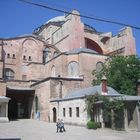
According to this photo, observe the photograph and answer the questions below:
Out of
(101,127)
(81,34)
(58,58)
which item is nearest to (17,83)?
(58,58)

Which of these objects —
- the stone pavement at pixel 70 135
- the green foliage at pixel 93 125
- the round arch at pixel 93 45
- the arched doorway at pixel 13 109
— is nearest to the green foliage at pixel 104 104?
the green foliage at pixel 93 125

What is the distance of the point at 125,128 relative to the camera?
21.8m

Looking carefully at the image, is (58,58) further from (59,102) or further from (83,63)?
(59,102)

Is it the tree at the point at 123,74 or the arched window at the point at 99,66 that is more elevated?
the arched window at the point at 99,66

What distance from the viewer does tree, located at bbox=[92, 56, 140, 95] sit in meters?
34.0

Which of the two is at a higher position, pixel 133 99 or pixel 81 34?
pixel 81 34

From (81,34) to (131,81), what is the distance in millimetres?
14775

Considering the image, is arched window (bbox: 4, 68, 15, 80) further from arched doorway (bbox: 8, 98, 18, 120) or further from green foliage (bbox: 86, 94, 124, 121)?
green foliage (bbox: 86, 94, 124, 121)

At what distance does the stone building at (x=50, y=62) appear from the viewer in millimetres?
34844

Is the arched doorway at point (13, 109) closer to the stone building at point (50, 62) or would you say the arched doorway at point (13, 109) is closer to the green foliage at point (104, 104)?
the stone building at point (50, 62)

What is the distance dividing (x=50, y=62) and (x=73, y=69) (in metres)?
5.52

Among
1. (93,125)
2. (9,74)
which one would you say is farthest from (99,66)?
(93,125)

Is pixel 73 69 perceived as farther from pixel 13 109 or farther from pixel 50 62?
pixel 13 109

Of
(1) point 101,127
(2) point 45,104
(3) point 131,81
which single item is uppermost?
(3) point 131,81
